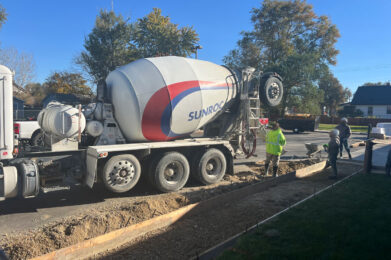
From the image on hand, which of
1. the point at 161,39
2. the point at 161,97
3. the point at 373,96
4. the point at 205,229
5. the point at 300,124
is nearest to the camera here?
the point at 205,229

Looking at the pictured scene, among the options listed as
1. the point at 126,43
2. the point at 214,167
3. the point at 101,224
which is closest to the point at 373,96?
the point at 126,43

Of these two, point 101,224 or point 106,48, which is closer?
point 101,224

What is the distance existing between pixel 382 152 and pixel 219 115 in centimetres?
1021

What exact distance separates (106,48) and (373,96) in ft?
152

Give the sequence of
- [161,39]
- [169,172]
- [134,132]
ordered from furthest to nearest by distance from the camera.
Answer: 1. [161,39]
2. [169,172]
3. [134,132]

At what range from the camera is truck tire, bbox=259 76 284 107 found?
9602mm

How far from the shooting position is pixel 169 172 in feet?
24.8

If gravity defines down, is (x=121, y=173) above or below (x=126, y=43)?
below

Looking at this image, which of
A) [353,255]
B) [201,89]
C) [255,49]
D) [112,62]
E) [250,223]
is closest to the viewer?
[353,255]

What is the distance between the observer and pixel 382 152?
47.4ft

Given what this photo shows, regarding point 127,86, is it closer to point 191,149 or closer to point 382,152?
point 191,149

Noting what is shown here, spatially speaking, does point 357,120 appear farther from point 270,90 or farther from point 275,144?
point 275,144

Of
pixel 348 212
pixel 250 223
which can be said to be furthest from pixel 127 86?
pixel 348 212

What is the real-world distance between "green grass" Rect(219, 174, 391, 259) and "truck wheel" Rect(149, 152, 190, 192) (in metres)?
3.11
